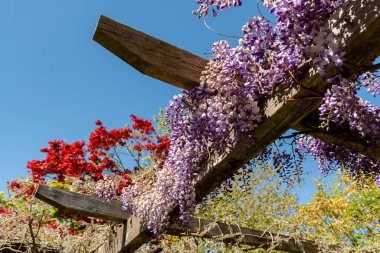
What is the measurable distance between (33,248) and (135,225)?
1.48m

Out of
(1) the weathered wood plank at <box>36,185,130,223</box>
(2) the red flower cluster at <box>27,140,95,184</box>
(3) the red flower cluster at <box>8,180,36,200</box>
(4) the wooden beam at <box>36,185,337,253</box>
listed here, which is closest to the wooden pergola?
(4) the wooden beam at <box>36,185,337,253</box>

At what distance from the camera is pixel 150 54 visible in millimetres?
2098

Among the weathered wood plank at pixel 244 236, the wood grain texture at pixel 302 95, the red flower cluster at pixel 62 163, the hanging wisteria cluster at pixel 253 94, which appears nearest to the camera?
the wood grain texture at pixel 302 95

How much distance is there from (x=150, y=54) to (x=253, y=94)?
0.60 m

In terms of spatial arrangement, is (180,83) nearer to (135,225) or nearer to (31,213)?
(135,225)

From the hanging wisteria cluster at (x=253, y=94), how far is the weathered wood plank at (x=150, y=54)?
10 centimetres

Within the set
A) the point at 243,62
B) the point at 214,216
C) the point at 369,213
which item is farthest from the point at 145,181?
the point at 369,213

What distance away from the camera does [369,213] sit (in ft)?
25.5

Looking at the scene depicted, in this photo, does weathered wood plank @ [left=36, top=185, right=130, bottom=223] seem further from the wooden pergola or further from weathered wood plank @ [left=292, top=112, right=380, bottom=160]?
weathered wood plank @ [left=292, top=112, right=380, bottom=160]

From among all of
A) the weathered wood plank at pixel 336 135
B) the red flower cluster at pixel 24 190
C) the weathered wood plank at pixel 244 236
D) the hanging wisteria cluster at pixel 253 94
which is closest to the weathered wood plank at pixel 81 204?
the weathered wood plank at pixel 244 236

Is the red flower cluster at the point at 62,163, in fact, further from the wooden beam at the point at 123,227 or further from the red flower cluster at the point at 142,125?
the wooden beam at the point at 123,227

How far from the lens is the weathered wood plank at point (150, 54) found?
1994mm

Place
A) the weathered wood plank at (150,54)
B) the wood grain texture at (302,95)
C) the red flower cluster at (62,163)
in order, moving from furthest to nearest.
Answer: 1. the red flower cluster at (62,163)
2. the weathered wood plank at (150,54)
3. the wood grain texture at (302,95)

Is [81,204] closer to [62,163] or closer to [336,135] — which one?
[336,135]
